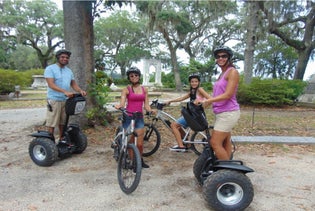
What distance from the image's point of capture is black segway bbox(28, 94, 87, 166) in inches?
155

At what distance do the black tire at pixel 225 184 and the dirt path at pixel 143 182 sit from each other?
18 centimetres

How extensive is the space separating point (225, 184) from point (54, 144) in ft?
8.43

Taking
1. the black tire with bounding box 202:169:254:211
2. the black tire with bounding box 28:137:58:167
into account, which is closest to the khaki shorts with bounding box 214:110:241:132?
the black tire with bounding box 202:169:254:211

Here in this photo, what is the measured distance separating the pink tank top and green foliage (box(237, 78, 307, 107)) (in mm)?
8296

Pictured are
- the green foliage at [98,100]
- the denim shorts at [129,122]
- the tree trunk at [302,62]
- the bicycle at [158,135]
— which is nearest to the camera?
the denim shorts at [129,122]

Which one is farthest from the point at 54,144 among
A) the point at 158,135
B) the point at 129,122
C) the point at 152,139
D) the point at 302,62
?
the point at 302,62

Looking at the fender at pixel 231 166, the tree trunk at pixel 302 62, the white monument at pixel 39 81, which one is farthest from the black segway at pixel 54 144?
the white monument at pixel 39 81

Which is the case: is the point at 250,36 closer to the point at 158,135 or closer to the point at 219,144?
the point at 158,135

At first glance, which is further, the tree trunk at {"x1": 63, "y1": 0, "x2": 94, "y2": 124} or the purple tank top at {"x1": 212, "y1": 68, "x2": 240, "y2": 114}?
the tree trunk at {"x1": 63, "y1": 0, "x2": 94, "y2": 124}

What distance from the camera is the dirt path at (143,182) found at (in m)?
2.87

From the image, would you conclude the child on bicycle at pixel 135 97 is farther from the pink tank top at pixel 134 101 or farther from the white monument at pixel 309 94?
the white monument at pixel 309 94

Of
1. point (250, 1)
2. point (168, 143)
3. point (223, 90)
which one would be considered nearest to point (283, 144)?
point (168, 143)

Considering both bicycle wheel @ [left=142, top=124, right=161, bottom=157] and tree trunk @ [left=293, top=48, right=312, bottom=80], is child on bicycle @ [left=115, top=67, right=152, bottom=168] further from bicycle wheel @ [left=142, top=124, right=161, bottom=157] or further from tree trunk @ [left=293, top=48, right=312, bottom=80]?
tree trunk @ [left=293, top=48, right=312, bottom=80]

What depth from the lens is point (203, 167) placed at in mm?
3219
